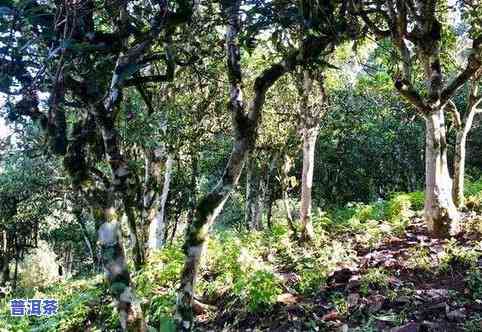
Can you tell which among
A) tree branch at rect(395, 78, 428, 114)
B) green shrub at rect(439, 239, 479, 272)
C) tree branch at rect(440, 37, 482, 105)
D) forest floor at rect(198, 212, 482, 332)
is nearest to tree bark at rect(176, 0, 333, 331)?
forest floor at rect(198, 212, 482, 332)

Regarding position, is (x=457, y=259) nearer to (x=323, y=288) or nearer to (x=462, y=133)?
(x=323, y=288)

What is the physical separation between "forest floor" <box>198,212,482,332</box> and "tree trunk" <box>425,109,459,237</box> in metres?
0.31

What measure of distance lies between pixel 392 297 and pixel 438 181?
121 inches

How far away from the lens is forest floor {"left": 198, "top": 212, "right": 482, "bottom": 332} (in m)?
6.28

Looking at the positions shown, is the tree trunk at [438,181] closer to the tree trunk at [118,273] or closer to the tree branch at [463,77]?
the tree branch at [463,77]

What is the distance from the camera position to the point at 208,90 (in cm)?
1534

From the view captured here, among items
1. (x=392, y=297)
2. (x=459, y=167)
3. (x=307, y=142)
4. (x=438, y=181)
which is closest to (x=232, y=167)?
(x=392, y=297)

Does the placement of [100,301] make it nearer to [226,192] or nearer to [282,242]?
[282,242]

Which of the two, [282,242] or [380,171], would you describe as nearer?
[282,242]

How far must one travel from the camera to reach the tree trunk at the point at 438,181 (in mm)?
9109

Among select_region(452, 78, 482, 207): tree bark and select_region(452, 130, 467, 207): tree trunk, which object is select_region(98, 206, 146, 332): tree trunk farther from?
select_region(452, 130, 467, 207): tree trunk

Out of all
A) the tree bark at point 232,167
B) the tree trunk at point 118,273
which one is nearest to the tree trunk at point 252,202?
the tree bark at point 232,167

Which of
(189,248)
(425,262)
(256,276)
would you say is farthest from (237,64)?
(425,262)

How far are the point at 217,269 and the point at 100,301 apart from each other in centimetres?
236
